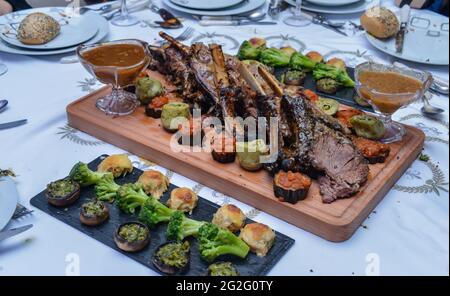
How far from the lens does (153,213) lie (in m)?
1.47

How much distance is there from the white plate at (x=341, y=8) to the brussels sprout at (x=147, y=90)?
1293mm

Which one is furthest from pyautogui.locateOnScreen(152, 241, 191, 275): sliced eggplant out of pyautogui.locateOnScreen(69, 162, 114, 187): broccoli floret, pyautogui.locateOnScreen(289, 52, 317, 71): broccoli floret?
pyautogui.locateOnScreen(289, 52, 317, 71): broccoli floret

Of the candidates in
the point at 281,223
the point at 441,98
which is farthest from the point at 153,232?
the point at 441,98

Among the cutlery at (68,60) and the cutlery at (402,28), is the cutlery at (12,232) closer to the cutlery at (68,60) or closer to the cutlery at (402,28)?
the cutlery at (68,60)

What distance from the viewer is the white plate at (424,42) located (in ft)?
7.72

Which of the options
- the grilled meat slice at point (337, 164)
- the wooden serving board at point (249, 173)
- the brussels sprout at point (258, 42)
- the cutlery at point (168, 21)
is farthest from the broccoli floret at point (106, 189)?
the cutlery at point (168, 21)

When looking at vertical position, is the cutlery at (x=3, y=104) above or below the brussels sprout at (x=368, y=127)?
below

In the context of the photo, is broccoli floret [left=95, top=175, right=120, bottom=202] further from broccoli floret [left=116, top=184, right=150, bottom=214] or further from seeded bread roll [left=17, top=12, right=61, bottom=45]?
seeded bread roll [left=17, top=12, right=61, bottom=45]

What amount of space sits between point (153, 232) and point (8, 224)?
0.42m

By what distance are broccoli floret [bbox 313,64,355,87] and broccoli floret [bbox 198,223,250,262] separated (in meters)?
1.07

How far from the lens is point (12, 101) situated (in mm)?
2182

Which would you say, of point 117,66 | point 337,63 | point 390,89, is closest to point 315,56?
point 337,63

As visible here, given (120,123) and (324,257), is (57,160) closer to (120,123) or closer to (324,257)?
(120,123)

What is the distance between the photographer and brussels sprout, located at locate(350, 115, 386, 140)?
1.81 m
